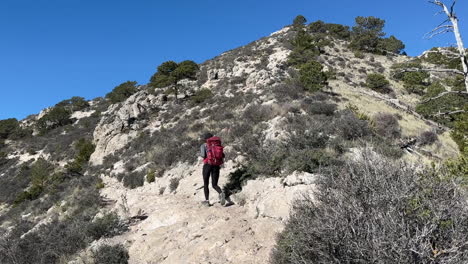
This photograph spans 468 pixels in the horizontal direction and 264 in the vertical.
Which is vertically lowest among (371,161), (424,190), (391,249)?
(391,249)

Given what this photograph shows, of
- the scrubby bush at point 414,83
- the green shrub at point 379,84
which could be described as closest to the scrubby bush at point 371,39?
the scrubby bush at point 414,83

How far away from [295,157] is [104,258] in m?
5.19

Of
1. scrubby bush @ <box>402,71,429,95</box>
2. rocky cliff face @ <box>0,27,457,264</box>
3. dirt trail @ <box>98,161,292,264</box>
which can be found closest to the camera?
dirt trail @ <box>98,161,292,264</box>

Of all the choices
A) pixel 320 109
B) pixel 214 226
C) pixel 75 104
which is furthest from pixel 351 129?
pixel 75 104

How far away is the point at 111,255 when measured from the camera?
5910 millimetres

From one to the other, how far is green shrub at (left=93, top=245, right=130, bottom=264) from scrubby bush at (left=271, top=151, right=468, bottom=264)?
13.1 feet

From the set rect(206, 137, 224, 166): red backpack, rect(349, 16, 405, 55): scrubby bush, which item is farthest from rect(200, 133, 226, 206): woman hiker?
rect(349, 16, 405, 55): scrubby bush

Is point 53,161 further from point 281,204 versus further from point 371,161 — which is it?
point 371,161

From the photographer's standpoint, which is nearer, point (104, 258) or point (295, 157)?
point (104, 258)

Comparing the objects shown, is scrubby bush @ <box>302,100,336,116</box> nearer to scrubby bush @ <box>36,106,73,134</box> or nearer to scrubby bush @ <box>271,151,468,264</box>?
scrubby bush @ <box>271,151,468,264</box>

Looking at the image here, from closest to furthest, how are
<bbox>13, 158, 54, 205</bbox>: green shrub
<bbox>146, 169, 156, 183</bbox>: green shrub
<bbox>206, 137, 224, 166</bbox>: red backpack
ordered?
<bbox>206, 137, 224, 166</bbox>: red backpack, <bbox>146, 169, 156, 183</bbox>: green shrub, <bbox>13, 158, 54, 205</bbox>: green shrub

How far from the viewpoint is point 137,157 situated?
1464cm

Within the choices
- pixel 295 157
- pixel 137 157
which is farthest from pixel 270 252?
pixel 137 157

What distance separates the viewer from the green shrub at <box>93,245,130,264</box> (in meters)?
5.89
